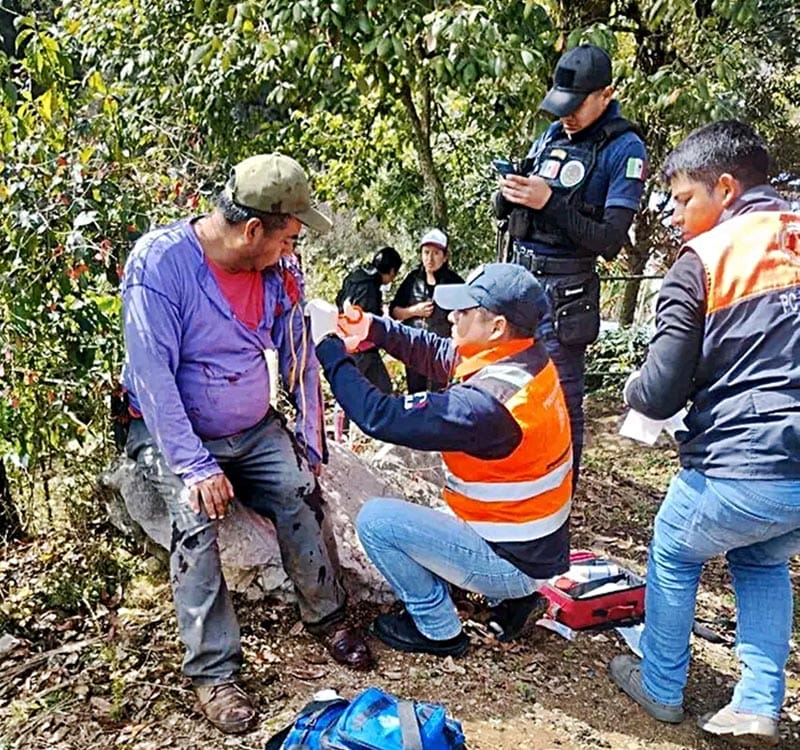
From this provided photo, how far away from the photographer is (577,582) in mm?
3441

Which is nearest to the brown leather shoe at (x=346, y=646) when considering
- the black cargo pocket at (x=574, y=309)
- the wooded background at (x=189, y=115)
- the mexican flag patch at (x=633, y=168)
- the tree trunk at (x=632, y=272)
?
the wooded background at (x=189, y=115)

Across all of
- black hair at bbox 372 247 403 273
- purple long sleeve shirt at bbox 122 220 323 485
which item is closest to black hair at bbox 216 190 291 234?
purple long sleeve shirt at bbox 122 220 323 485

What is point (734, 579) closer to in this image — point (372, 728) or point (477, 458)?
point (477, 458)

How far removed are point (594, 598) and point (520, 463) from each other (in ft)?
2.86

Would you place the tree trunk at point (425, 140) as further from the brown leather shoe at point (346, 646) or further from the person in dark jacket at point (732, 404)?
the brown leather shoe at point (346, 646)

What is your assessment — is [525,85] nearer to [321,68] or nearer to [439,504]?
[321,68]

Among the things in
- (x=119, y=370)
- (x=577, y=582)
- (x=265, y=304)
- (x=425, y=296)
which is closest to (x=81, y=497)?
(x=119, y=370)

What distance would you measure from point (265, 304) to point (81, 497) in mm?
1409

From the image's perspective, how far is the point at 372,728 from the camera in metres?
2.20

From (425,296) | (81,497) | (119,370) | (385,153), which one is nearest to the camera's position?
(119,370)

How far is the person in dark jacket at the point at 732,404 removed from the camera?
2.46 meters

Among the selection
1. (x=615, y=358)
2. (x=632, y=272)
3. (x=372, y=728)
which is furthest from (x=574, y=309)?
(x=632, y=272)

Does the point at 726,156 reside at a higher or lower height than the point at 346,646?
higher

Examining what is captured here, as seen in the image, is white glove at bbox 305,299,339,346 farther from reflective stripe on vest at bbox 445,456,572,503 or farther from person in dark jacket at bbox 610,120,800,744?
person in dark jacket at bbox 610,120,800,744
